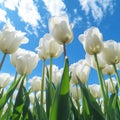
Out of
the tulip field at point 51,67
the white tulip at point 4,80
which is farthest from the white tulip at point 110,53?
the white tulip at point 4,80

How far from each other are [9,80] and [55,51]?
0.91 meters

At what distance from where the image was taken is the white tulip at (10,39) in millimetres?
2250

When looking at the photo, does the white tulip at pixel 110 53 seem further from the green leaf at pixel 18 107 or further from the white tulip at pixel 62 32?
the green leaf at pixel 18 107

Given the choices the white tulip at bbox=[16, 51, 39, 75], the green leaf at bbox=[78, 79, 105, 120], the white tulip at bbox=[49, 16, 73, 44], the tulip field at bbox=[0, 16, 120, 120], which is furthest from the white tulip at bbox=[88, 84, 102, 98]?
the green leaf at bbox=[78, 79, 105, 120]

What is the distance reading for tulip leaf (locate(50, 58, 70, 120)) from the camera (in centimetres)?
139

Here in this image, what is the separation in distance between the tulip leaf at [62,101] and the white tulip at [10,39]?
942mm

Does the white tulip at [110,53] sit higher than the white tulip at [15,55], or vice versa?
the white tulip at [15,55]

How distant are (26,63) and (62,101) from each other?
3.21 ft

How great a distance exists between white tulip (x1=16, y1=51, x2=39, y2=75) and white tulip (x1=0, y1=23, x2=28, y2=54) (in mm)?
113

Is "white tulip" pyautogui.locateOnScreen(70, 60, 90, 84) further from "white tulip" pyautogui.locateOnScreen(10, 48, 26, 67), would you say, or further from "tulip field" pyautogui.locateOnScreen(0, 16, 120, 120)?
"white tulip" pyautogui.locateOnScreen(10, 48, 26, 67)

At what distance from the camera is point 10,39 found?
2293mm

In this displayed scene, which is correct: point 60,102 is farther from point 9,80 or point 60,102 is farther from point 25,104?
point 9,80

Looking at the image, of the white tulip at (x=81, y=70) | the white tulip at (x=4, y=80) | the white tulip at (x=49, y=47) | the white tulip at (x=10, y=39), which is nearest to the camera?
the white tulip at (x=10, y=39)

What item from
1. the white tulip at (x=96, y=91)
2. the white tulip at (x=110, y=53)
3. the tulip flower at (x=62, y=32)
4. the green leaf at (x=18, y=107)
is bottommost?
the green leaf at (x=18, y=107)
